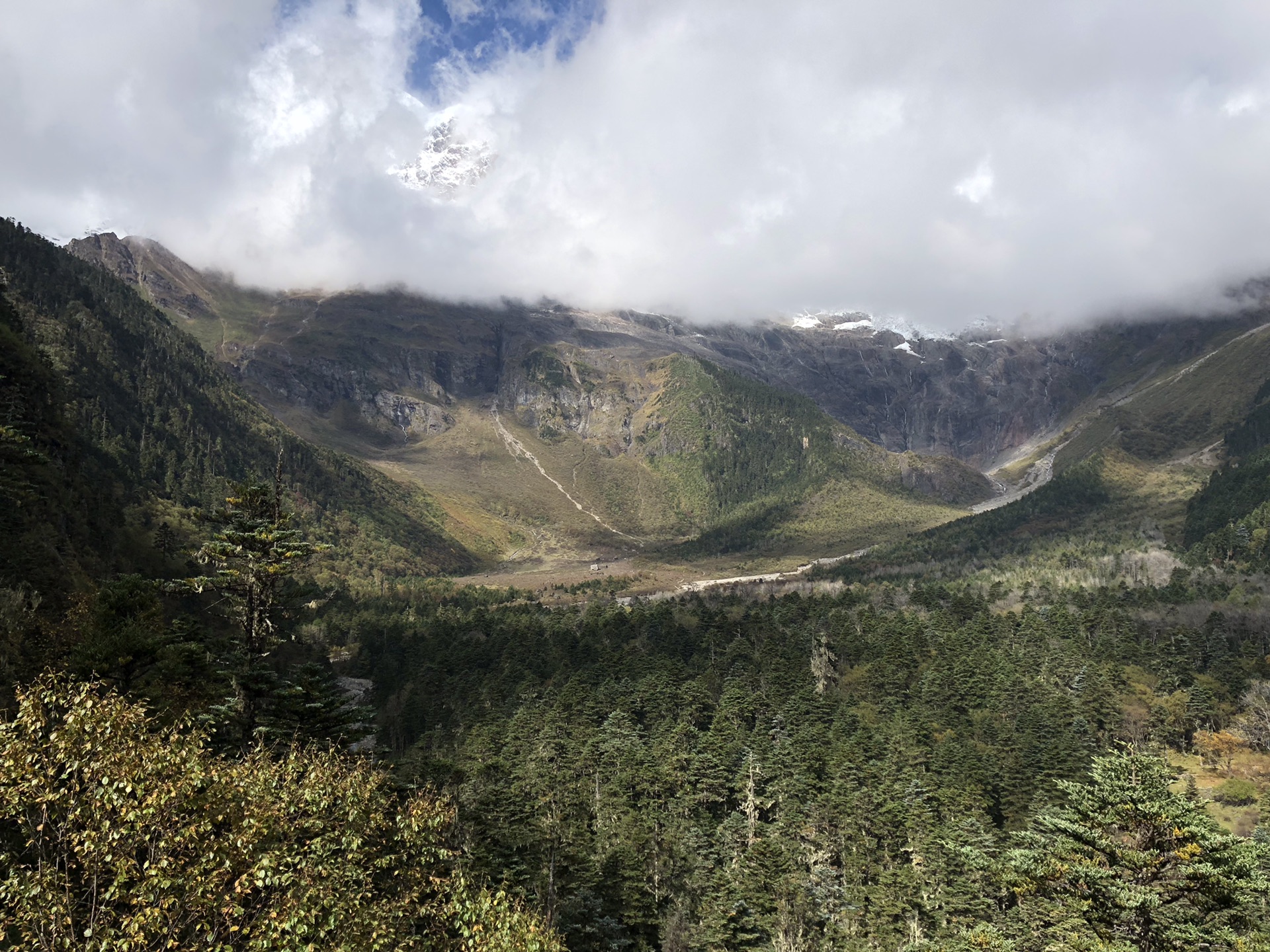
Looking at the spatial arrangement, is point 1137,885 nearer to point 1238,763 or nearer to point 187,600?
point 1238,763

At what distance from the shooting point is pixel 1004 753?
94.1 meters

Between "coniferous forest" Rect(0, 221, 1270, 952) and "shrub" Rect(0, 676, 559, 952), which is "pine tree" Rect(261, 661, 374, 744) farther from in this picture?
"shrub" Rect(0, 676, 559, 952)

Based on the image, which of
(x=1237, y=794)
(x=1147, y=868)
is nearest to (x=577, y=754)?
(x=1147, y=868)

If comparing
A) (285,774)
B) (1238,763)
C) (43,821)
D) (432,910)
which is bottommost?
(1238,763)

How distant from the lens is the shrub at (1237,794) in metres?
90.2

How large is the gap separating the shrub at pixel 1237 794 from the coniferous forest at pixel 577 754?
526mm

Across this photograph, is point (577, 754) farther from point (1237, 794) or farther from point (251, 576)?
point (1237, 794)

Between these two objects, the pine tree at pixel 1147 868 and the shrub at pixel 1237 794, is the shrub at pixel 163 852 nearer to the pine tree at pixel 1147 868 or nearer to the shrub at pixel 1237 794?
the pine tree at pixel 1147 868

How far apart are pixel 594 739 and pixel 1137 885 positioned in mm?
72673

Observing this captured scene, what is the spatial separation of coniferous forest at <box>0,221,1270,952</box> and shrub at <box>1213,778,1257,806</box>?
1.73 ft

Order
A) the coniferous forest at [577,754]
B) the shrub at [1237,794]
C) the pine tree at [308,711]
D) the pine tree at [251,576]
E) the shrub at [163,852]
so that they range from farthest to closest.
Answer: the shrub at [1237,794], the pine tree at [251,576], the pine tree at [308,711], the coniferous forest at [577,754], the shrub at [163,852]

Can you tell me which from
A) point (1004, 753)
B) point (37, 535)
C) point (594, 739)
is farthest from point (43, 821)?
point (1004, 753)

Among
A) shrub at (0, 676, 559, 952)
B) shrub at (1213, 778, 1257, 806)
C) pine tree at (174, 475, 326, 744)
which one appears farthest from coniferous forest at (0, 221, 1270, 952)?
shrub at (1213, 778, 1257, 806)

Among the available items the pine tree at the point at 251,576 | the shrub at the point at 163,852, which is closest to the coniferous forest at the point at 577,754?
the shrub at the point at 163,852
